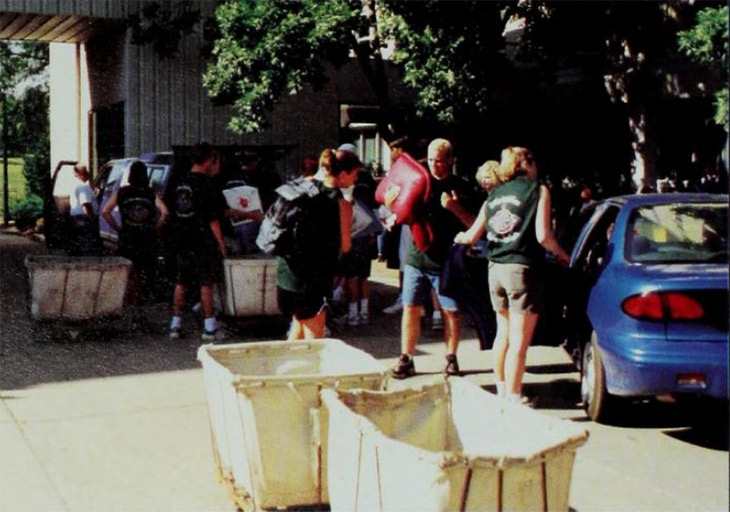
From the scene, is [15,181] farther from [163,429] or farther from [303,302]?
[303,302]

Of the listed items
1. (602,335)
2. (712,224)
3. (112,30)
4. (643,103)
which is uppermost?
(112,30)

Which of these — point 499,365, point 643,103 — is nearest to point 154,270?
point 499,365

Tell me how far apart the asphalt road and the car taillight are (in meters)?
0.81

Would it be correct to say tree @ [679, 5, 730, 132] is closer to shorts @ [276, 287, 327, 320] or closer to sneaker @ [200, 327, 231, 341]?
sneaker @ [200, 327, 231, 341]

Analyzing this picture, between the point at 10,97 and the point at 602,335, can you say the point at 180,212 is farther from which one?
the point at 10,97

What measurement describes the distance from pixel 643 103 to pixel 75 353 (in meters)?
13.0

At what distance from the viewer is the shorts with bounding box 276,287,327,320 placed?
6930 mm

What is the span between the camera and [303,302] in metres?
6.93

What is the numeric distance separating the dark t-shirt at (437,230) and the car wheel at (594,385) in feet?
4.67

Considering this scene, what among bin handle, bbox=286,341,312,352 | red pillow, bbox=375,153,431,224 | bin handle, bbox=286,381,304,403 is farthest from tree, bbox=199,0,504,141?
bin handle, bbox=286,381,304,403

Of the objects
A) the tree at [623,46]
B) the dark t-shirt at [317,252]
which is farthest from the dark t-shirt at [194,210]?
the tree at [623,46]

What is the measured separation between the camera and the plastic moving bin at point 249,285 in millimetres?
10188

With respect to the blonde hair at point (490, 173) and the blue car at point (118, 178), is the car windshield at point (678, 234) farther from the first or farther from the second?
the blue car at point (118, 178)

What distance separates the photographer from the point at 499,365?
7.23 m
